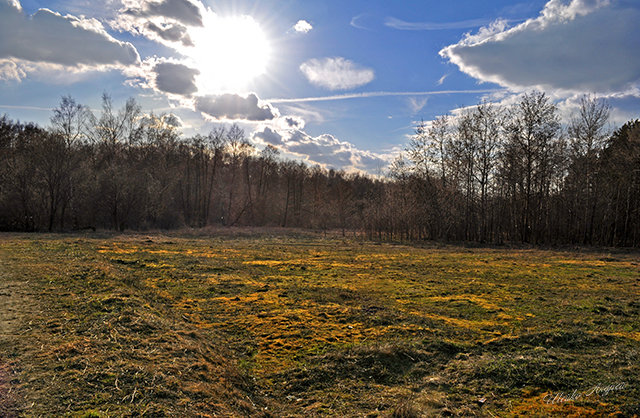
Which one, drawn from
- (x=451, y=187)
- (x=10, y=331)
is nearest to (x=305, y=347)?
(x=10, y=331)

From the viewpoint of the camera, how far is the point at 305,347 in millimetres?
7832

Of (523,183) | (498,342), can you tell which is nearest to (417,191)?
(523,183)

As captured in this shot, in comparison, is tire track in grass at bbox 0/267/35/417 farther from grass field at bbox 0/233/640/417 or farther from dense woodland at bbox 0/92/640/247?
dense woodland at bbox 0/92/640/247

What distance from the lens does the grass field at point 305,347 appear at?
5.07m

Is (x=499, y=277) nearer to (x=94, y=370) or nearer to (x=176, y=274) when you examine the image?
(x=176, y=274)

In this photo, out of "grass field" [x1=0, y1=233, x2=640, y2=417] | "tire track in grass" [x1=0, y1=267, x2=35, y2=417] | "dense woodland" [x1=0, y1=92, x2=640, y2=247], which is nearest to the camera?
"tire track in grass" [x1=0, y1=267, x2=35, y2=417]

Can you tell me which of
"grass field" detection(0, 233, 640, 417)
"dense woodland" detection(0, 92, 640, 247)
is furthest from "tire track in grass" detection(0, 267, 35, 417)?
"dense woodland" detection(0, 92, 640, 247)

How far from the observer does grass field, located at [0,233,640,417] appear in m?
5.07

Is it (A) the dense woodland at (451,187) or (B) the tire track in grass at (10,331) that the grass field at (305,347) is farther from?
(A) the dense woodland at (451,187)

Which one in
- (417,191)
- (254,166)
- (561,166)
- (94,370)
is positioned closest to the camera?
(94,370)

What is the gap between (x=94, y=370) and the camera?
5090 millimetres

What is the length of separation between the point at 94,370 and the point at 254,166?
7324 centimetres

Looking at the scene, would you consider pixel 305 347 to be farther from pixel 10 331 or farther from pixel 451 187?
pixel 451 187

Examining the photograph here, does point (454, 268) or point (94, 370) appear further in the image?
point (454, 268)
